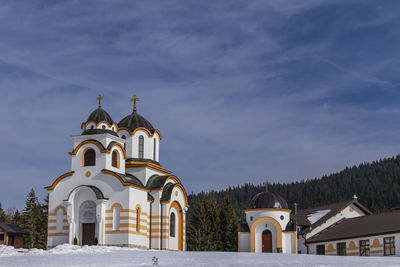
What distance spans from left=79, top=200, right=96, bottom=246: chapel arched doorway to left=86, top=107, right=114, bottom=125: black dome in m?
6.23

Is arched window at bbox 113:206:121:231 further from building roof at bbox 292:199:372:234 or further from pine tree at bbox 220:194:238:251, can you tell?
pine tree at bbox 220:194:238:251

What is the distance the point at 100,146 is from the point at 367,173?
11451 cm

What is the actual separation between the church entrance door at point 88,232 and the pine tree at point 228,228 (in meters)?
22.6

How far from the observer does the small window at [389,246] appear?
3909cm

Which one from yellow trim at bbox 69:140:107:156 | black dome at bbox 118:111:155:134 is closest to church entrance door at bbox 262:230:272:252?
black dome at bbox 118:111:155:134

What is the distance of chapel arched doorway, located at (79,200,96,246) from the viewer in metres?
38.4

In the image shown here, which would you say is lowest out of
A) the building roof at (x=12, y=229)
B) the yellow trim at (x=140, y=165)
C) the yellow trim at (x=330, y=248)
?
the yellow trim at (x=330, y=248)

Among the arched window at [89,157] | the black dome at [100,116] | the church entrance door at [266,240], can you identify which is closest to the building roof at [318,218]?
the church entrance door at [266,240]

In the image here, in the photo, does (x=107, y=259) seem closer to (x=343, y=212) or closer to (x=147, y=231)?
(x=147, y=231)

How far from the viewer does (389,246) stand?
3947 cm

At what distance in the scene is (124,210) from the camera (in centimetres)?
3819

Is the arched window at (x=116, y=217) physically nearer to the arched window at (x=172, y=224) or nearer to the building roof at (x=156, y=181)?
the building roof at (x=156, y=181)

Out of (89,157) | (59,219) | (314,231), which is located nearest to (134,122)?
(89,157)

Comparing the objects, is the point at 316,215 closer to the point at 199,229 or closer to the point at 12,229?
the point at 199,229
